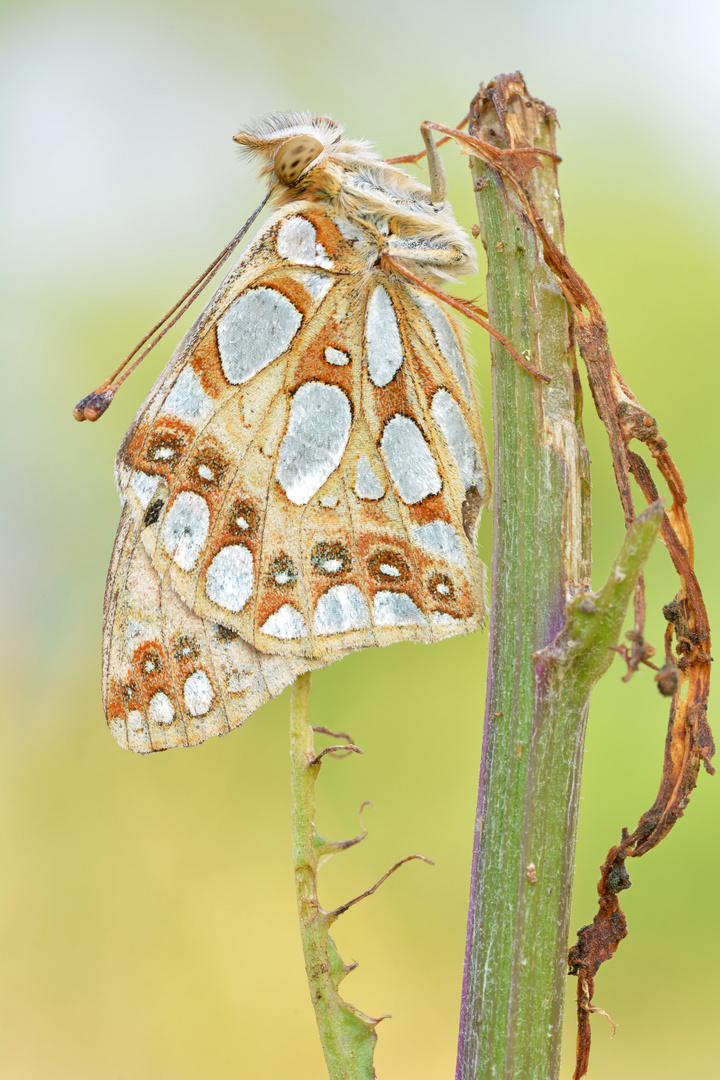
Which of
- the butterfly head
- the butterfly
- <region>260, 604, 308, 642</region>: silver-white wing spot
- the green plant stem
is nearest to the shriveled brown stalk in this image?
the green plant stem

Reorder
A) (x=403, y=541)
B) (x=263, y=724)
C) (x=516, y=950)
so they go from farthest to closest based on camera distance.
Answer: (x=263, y=724) → (x=403, y=541) → (x=516, y=950)

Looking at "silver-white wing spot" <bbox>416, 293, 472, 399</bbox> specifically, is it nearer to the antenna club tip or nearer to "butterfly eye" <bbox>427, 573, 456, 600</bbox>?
"butterfly eye" <bbox>427, 573, 456, 600</bbox>

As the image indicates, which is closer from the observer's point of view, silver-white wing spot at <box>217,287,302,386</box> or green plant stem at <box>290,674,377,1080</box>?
green plant stem at <box>290,674,377,1080</box>

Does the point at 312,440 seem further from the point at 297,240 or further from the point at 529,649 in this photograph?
the point at 529,649

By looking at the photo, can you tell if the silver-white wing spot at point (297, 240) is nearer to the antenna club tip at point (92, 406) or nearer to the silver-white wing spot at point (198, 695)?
the antenna club tip at point (92, 406)

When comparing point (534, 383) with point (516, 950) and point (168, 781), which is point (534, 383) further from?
point (168, 781)

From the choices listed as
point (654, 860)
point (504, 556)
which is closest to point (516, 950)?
point (504, 556)

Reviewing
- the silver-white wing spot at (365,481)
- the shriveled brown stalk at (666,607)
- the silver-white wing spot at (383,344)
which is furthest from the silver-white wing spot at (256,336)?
the shriveled brown stalk at (666,607)
